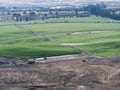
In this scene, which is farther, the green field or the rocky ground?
the green field

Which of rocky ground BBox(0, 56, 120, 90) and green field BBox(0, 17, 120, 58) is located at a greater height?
rocky ground BBox(0, 56, 120, 90)

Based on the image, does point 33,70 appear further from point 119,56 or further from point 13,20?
point 13,20

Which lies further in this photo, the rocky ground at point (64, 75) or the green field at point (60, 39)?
the green field at point (60, 39)

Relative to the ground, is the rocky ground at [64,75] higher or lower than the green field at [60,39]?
higher

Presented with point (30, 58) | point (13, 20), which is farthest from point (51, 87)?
point (13, 20)

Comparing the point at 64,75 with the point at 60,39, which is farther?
the point at 60,39
